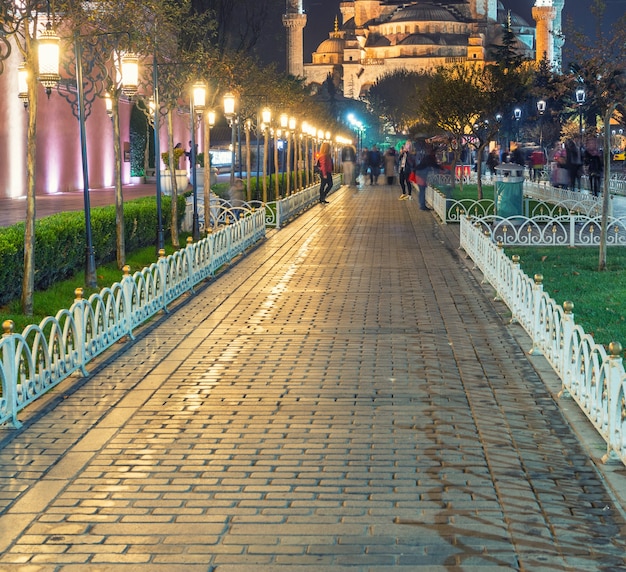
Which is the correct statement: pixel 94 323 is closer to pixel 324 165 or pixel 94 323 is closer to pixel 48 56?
pixel 48 56

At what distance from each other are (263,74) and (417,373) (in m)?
25.6

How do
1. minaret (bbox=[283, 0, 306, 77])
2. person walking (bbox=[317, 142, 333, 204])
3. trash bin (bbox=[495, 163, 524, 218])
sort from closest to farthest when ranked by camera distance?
trash bin (bbox=[495, 163, 524, 218]) < person walking (bbox=[317, 142, 333, 204]) < minaret (bbox=[283, 0, 306, 77])

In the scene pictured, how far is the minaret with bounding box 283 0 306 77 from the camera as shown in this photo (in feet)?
430

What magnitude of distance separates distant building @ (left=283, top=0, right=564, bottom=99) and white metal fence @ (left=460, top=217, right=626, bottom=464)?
12885 centimetres

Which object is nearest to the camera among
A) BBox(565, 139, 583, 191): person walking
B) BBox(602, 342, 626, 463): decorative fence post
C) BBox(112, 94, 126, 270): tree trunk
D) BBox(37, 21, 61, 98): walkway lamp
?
BBox(602, 342, 626, 463): decorative fence post

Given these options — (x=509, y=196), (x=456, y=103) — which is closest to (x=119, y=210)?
(x=509, y=196)

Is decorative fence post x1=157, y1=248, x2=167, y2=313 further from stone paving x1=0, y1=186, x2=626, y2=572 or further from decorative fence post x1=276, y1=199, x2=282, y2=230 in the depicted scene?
decorative fence post x1=276, y1=199, x2=282, y2=230

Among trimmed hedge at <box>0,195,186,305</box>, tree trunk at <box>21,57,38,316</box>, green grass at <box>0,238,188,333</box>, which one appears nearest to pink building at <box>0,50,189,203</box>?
trimmed hedge at <box>0,195,186,305</box>

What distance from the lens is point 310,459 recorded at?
20.1 ft

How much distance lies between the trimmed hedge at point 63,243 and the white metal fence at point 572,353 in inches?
190

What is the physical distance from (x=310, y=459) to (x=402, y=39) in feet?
484

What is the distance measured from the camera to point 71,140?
3262 cm

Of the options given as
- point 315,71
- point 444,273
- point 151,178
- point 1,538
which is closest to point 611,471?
point 1,538

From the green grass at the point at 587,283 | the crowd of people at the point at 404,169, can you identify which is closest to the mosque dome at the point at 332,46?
the crowd of people at the point at 404,169
